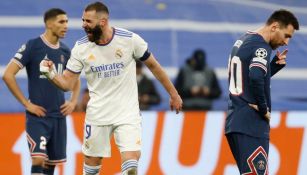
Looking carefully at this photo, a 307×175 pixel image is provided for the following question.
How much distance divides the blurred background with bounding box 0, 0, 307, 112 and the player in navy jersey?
10.4 feet

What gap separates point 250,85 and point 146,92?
16.0 feet

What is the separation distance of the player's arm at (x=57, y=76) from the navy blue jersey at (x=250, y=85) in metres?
1.62

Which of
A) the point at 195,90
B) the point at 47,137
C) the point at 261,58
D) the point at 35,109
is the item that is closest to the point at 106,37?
the point at 261,58

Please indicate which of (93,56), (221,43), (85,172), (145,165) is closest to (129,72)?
(93,56)

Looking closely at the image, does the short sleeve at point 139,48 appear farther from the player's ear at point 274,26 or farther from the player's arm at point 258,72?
the player's ear at point 274,26

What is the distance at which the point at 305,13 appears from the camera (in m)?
15.9

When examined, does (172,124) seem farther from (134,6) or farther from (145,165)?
(134,6)

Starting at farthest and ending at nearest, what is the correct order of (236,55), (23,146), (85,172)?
1. (23,146)
2. (85,172)
3. (236,55)

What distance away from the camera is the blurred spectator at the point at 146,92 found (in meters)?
13.2

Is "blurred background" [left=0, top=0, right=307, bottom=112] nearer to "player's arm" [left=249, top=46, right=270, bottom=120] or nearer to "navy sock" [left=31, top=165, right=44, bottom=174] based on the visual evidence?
"navy sock" [left=31, top=165, right=44, bottom=174]

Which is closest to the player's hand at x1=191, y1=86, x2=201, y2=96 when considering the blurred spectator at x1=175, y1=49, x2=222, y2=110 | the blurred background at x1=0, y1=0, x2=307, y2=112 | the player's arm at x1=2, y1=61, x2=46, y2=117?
the blurred spectator at x1=175, y1=49, x2=222, y2=110

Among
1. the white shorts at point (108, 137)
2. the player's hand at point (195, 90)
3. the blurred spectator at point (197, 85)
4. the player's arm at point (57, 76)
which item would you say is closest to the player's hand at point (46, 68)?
the player's arm at point (57, 76)

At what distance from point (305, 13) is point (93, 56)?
7.64 meters

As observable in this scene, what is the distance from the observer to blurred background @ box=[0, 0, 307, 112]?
14562 mm
